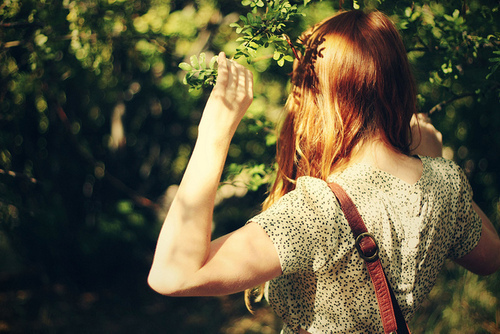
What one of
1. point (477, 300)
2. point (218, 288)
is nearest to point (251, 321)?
point (477, 300)

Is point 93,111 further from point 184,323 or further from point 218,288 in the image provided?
point 218,288

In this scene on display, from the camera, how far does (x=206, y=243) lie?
1.03 metres

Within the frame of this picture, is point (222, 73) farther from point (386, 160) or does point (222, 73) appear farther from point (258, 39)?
point (386, 160)

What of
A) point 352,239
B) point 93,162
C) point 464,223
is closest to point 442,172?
point 464,223

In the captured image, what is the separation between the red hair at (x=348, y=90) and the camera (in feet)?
4.06

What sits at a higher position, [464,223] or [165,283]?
[165,283]

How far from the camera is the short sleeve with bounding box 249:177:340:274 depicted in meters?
1.06

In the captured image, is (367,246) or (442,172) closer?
(367,246)

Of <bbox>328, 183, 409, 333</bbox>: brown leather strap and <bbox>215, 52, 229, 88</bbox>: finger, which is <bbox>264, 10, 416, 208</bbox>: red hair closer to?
<bbox>328, 183, 409, 333</bbox>: brown leather strap

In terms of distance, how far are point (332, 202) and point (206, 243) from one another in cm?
37

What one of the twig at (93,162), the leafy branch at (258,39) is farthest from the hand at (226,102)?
the twig at (93,162)

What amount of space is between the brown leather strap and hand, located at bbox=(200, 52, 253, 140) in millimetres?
346

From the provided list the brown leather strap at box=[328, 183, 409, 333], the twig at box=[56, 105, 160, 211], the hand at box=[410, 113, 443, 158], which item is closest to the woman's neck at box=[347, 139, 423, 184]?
the brown leather strap at box=[328, 183, 409, 333]

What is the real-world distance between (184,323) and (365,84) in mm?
3443
